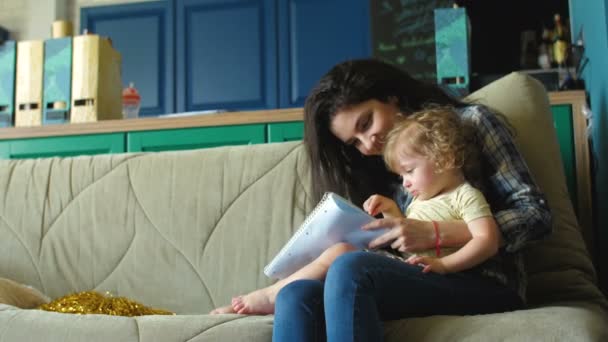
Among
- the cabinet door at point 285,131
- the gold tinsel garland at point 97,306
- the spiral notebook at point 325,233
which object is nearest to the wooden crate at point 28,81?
the cabinet door at point 285,131

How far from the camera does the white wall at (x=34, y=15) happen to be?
3.85 m

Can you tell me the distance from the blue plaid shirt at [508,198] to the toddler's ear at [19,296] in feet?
3.16

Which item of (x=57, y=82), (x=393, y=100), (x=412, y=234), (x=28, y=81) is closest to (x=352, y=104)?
(x=393, y=100)

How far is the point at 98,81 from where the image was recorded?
225cm

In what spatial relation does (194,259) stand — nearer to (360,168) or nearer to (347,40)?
(360,168)

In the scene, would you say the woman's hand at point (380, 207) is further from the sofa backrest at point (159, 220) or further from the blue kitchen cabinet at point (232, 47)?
the blue kitchen cabinet at point (232, 47)

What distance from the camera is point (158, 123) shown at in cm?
208

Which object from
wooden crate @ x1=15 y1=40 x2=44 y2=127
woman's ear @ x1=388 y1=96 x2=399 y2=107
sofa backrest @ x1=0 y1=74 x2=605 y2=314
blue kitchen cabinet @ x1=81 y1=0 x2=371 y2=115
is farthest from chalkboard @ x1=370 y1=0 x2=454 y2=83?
wooden crate @ x1=15 y1=40 x2=44 y2=127

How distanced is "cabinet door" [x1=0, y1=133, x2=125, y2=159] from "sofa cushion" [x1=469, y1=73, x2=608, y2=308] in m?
1.20

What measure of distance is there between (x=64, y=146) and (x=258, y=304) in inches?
44.9

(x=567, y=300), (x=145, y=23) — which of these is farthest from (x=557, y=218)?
(x=145, y=23)

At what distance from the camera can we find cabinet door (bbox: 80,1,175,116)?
371cm

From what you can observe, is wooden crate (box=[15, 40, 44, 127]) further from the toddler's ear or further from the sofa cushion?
the sofa cushion

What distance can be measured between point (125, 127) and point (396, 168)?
3.68 feet
